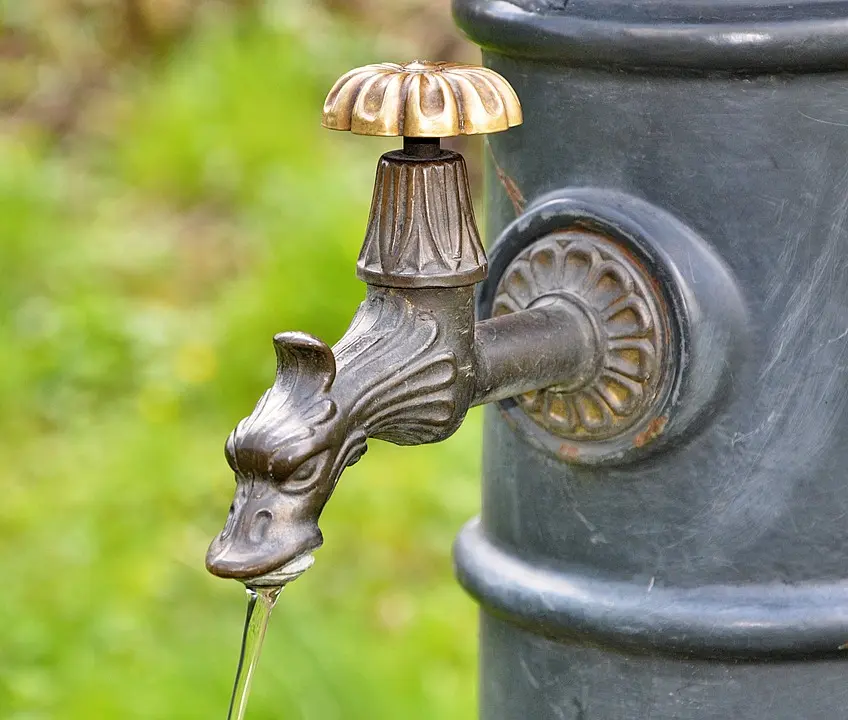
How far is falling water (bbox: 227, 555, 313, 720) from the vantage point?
2.96 ft

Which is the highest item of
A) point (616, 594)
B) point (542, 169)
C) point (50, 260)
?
point (542, 169)

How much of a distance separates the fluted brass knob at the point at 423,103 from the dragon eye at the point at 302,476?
0.67ft

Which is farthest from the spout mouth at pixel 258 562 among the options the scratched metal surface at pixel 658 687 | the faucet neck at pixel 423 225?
the scratched metal surface at pixel 658 687

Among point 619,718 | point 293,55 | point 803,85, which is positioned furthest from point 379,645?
point 293,55

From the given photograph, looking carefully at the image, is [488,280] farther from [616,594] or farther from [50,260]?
[50,260]

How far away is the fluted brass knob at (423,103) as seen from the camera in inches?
35.6

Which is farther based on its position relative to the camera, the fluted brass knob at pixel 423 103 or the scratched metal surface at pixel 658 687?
the scratched metal surface at pixel 658 687

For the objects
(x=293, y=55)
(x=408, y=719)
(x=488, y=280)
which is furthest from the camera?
(x=293, y=55)

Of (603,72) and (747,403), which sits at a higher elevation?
(603,72)

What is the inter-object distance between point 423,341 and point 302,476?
130 millimetres

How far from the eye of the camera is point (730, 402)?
1025 millimetres

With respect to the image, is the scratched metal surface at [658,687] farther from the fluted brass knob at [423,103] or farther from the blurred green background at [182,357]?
the blurred green background at [182,357]

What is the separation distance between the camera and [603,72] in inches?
40.1

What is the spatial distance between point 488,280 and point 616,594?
0.83 ft
